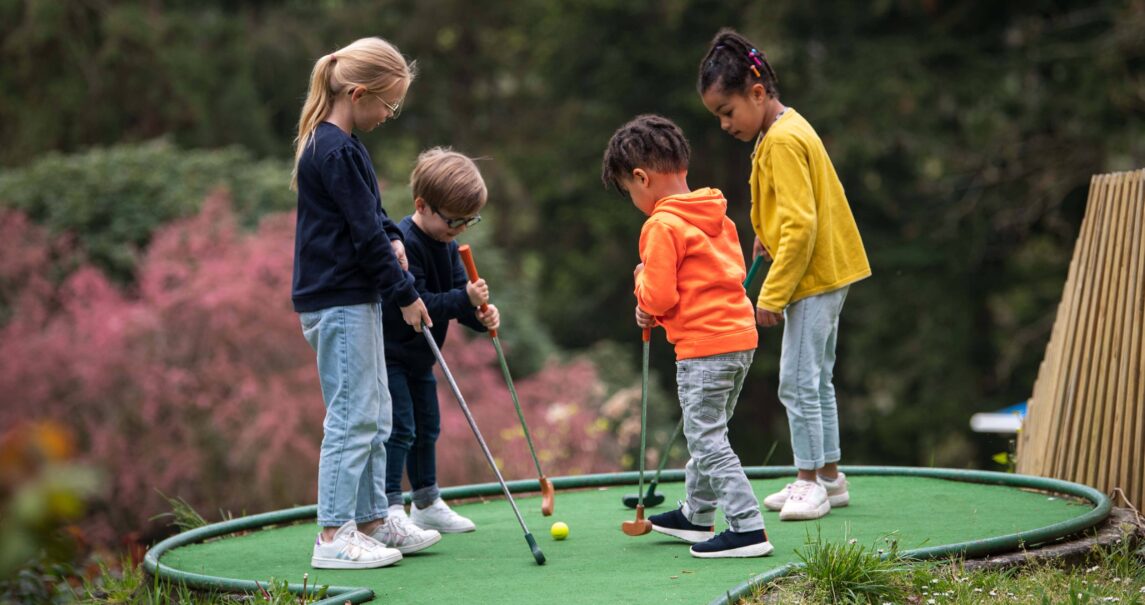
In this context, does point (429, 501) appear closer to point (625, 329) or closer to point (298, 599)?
point (298, 599)

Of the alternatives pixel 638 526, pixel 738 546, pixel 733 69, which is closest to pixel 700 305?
pixel 738 546

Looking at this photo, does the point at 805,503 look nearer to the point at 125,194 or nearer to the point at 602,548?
the point at 602,548

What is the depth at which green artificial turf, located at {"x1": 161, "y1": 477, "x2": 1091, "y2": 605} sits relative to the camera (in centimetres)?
321

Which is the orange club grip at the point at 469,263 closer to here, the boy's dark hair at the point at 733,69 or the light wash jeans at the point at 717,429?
the light wash jeans at the point at 717,429

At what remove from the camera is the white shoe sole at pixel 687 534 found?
373cm

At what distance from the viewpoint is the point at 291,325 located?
26.4 feet

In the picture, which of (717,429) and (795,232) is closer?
(717,429)

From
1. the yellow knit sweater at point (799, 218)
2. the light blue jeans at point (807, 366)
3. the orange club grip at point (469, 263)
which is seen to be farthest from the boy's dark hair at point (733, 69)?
the orange club grip at point (469, 263)

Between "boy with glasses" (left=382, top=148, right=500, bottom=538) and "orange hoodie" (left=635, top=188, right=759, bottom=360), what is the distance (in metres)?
0.62

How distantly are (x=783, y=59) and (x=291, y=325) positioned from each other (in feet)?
25.3

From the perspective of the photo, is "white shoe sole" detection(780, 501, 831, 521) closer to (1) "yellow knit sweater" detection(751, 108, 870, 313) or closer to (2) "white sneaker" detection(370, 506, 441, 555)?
(1) "yellow knit sweater" detection(751, 108, 870, 313)

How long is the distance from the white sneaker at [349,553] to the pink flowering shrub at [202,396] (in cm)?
406

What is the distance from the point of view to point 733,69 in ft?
13.0

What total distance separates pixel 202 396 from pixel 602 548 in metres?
4.58
